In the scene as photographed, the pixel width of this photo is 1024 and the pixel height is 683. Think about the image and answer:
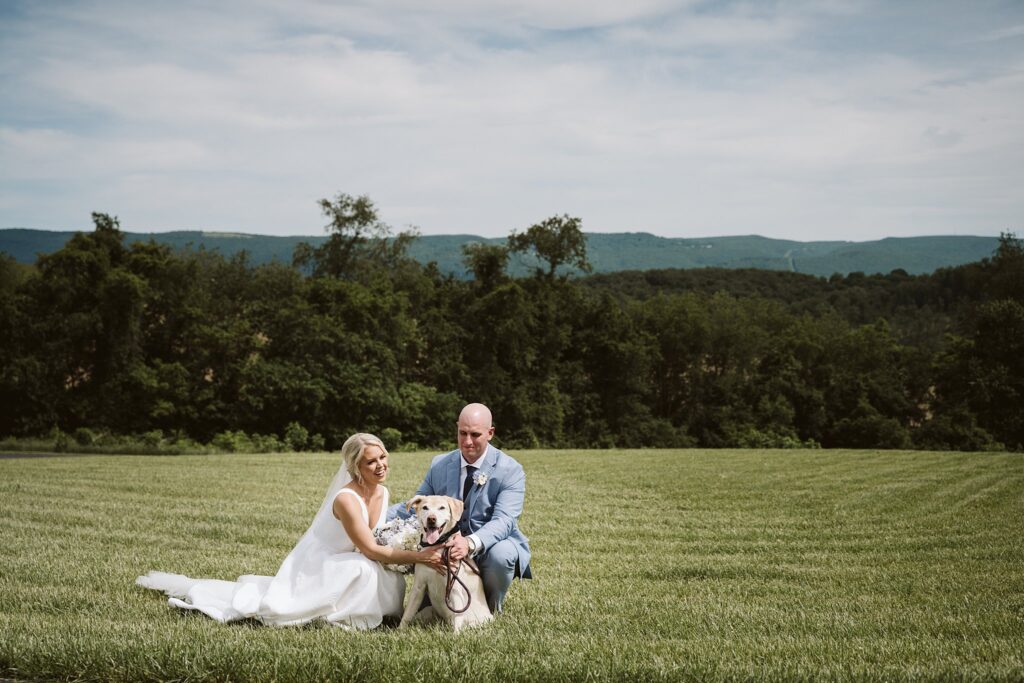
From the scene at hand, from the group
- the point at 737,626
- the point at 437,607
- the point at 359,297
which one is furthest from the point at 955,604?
the point at 359,297

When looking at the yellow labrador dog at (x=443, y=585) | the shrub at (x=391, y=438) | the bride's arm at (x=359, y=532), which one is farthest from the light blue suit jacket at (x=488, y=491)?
the shrub at (x=391, y=438)

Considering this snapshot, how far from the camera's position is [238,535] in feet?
41.0

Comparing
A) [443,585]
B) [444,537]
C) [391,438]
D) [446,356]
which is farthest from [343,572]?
[446,356]

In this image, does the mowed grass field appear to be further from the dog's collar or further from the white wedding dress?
the dog's collar

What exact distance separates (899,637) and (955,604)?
6.73 feet

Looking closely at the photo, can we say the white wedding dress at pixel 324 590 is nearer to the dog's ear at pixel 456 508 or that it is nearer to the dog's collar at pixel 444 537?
the dog's collar at pixel 444 537

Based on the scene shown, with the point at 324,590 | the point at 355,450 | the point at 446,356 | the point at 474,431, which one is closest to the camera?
the point at 474,431

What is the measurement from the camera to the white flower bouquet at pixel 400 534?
6.98m

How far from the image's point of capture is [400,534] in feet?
23.1

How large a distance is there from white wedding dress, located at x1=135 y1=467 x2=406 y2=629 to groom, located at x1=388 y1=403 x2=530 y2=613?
50 centimetres

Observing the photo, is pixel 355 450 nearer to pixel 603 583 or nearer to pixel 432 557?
pixel 432 557

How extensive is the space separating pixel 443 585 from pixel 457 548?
1.38 feet

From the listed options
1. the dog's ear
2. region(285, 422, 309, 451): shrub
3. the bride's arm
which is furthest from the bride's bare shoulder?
region(285, 422, 309, 451): shrub

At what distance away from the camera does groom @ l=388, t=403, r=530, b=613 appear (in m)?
7.09
